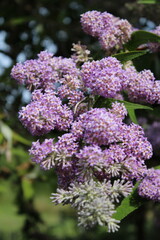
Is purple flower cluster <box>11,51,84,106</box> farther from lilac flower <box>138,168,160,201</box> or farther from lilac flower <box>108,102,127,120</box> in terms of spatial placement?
lilac flower <box>138,168,160,201</box>

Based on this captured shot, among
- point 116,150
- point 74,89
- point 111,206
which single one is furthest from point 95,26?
point 111,206

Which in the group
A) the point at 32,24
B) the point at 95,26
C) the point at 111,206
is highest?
the point at 32,24

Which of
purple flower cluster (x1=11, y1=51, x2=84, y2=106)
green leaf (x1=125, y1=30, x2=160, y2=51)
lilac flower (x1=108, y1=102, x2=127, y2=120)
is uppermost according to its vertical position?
green leaf (x1=125, y1=30, x2=160, y2=51)

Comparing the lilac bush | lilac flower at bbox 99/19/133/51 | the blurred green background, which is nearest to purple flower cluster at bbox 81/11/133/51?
lilac flower at bbox 99/19/133/51

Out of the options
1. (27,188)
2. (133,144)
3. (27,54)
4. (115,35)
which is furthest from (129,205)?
(27,54)

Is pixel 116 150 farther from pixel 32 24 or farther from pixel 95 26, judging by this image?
pixel 32 24

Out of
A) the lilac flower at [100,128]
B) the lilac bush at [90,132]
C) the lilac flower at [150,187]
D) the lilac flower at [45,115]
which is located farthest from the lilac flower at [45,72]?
the lilac flower at [150,187]

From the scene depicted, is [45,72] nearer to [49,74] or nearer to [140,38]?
[49,74]
